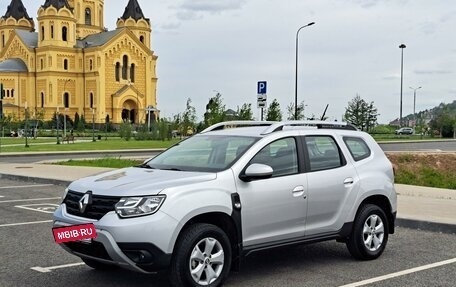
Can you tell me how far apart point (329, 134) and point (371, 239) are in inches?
56.8

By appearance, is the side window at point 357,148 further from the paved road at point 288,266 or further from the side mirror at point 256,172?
the side mirror at point 256,172

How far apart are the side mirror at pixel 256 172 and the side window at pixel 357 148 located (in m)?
1.89

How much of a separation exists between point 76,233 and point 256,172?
1.90m

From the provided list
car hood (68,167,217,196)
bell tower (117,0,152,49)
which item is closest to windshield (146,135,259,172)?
car hood (68,167,217,196)

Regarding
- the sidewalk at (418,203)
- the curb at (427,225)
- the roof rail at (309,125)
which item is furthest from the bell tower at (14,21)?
the roof rail at (309,125)

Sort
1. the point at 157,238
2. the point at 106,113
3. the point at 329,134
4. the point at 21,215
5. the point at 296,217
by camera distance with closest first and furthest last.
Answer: the point at 157,238
the point at 296,217
the point at 329,134
the point at 21,215
the point at 106,113

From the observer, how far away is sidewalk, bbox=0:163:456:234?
1016cm

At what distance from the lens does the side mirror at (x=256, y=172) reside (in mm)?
6348

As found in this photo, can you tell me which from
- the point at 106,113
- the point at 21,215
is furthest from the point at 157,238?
the point at 106,113

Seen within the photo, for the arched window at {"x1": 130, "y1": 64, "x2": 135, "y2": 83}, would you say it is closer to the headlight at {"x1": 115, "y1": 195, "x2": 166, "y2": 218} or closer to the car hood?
the car hood

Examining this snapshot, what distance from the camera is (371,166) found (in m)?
7.96

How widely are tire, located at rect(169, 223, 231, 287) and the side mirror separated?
25.3 inches

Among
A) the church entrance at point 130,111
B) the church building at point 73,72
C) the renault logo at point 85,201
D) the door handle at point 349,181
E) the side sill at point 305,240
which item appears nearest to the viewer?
the renault logo at point 85,201

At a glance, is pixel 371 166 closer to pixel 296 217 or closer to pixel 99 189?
pixel 296 217
